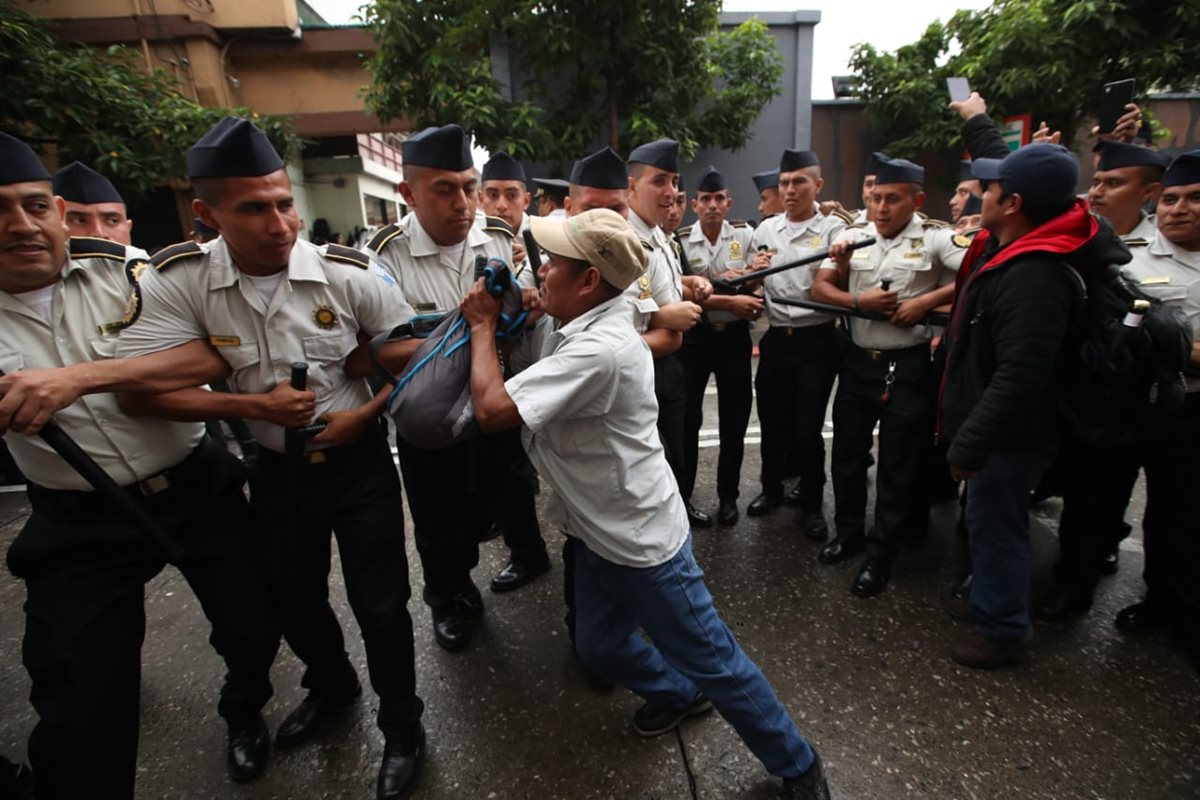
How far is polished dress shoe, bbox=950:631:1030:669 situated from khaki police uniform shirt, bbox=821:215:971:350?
1373 mm

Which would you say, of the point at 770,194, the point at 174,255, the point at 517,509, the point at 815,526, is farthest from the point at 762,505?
the point at 174,255

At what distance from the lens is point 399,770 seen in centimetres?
201

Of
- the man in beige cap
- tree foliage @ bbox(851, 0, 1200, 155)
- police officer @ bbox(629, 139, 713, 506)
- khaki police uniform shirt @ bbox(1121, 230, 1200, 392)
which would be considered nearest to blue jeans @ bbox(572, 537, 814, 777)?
the man in beige cap

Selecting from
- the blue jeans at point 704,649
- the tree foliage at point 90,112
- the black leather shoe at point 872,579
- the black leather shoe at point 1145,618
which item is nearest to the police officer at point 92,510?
the blue jeans at point 704,649

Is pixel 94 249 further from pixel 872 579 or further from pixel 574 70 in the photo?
pixel 574 70

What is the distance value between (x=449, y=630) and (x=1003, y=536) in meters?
2.33

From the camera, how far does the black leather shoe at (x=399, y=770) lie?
1972 millimetres

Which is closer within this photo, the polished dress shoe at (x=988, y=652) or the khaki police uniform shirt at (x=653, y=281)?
the polished dress shoe at (x=988, y=652)

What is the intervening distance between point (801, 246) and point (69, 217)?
13.7ft

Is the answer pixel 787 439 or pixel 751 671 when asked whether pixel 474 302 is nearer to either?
pixel 751 671

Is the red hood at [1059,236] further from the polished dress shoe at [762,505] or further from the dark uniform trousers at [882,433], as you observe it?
the polished dress shoe at [762,505]

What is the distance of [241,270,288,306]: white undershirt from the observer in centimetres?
192

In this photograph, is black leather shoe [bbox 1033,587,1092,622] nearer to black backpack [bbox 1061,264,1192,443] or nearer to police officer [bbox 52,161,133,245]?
black backpack [bbox 1061,264,1192,443]

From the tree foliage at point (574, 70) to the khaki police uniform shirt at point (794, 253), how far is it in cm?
416
